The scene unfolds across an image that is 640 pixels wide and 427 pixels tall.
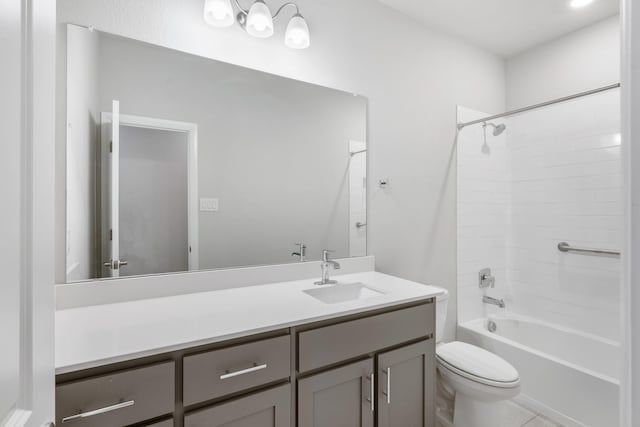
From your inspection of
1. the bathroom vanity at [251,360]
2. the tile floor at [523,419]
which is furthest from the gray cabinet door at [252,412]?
the tile floor at [523,419]

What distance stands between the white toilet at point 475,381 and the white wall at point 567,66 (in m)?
2.04

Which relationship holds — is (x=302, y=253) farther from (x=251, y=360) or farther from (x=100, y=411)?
(x=100, y=411)

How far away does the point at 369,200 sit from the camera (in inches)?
79.7

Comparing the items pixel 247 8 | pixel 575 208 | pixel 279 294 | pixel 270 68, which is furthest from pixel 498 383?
pixel 247 8

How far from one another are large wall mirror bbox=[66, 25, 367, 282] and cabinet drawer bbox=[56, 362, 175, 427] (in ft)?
1.97

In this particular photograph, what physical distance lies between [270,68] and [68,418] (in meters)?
1.61

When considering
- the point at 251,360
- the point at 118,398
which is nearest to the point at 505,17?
the point at 251,360

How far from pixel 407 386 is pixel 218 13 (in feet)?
6.23

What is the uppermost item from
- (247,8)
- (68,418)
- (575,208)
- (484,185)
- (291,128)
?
(247,8)

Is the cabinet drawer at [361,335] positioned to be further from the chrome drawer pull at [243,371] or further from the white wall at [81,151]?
the white wall at [81,151]

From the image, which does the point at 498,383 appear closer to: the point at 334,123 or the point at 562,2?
the point at 334,123

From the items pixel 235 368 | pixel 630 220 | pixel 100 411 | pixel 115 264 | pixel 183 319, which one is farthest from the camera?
pixel 115 264

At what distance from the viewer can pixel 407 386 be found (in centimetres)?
143

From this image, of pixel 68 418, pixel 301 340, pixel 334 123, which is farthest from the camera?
pixel 334 123
